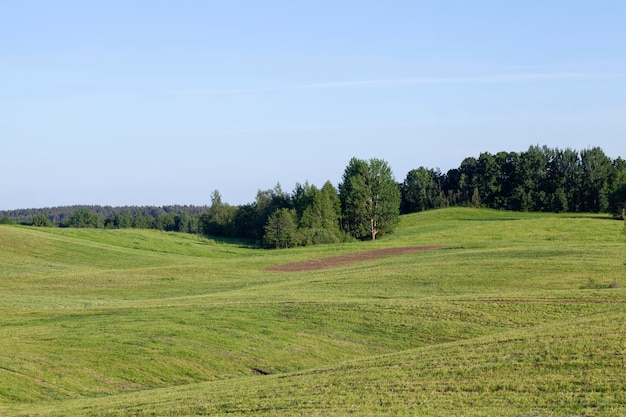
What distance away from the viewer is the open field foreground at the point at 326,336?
17.1 meters

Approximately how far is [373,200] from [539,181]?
2335 inches

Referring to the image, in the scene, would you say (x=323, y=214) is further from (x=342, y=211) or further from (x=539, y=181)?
(x=539, y=181)

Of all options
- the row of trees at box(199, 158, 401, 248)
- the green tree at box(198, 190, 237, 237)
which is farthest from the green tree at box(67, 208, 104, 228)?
the row of trees at box(199, 158, 401, 248)

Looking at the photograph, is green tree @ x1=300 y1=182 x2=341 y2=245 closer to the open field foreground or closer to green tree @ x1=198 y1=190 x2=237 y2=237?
green tree @ x1=198 y1=190 x2=237 y2=237

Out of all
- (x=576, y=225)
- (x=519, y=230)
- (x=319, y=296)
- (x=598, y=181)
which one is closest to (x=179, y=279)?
(x=319, y=296)

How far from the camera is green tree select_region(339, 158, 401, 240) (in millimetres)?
99688

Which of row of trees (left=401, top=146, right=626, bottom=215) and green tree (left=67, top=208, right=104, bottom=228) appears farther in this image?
green tree (left=67, top=208, right=104, bottom=228)

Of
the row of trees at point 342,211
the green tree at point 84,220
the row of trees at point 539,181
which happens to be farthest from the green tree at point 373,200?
the green tree at point 84,220

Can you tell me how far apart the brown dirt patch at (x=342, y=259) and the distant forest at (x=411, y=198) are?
84.8 ft

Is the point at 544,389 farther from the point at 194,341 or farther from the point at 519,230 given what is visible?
the point at 519,230

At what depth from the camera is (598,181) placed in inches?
5531

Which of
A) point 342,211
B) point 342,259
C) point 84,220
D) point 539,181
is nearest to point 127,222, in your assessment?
point 84,220

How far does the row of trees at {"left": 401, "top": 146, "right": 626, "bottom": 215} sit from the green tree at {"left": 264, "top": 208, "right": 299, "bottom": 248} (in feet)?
207

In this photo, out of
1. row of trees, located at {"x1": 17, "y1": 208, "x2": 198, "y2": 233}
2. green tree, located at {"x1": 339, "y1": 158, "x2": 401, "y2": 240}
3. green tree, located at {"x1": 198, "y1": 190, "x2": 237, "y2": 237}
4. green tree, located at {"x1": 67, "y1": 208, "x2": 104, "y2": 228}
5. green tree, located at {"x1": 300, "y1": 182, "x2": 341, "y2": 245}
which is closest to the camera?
green tree, located at {"x1": 300, "y1": 182, "x2": 341, "y2": 245}
